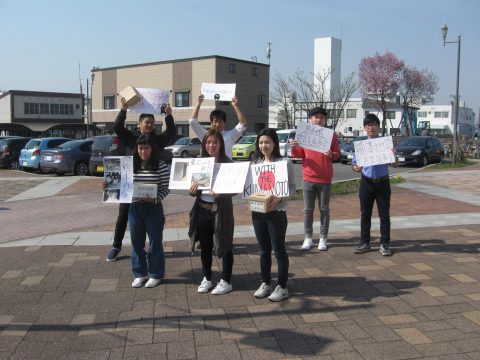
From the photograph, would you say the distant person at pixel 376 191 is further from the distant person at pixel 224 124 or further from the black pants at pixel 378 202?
the distant person at pixel 224 124

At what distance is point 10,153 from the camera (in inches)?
884

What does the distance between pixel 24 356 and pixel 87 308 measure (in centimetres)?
99

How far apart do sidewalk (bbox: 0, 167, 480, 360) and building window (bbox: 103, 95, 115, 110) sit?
160 feet

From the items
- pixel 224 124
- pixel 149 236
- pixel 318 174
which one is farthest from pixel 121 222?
pixel 318 174

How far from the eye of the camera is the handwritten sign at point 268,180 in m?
4.71

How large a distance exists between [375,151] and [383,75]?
4890cm

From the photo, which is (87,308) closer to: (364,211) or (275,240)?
(275,240)

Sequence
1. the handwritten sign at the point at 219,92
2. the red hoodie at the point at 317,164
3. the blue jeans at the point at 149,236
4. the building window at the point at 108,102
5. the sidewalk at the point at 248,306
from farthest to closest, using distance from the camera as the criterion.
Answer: the building window at the point at 108,102, the red hoodie at the point at 317,164, the handwritten sign at the point at 219,92, the blue jeans at the point at 149,236, the sidewalk at the point at 248,306

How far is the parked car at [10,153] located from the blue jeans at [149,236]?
64.3 ft

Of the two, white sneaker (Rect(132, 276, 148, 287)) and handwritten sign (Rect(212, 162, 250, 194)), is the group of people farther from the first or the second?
handwritten sign (Rect(212, 162, 250, 194))

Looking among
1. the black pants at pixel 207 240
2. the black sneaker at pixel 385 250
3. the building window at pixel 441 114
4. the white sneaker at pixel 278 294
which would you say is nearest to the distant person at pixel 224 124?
Answer: the black pants at pixel 207 240

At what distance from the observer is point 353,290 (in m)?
5.17

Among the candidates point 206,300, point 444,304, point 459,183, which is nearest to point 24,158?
point 459,183

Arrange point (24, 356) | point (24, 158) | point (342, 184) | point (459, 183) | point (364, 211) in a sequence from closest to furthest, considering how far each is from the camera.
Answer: point (24, 356) < point (364, 211) < point (342, 184) < point (459, 183) < point (24, 158)
